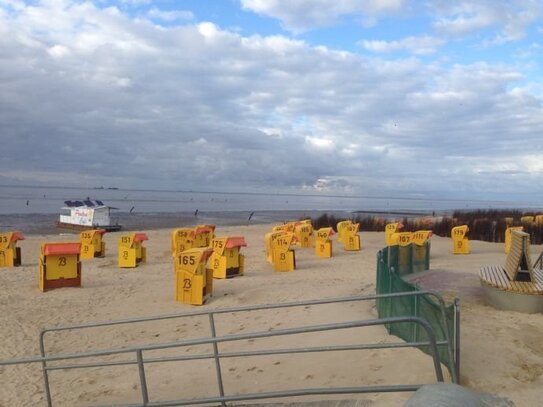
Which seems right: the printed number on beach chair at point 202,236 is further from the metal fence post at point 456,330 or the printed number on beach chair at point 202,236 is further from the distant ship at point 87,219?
the metal fence post at point 456,330

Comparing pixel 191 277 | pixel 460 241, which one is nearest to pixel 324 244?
pixel 460 241

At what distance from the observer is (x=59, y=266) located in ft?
41.0

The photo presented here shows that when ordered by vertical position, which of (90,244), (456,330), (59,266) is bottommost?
(59,266)

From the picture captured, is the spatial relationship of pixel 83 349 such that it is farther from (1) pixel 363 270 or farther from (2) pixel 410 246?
(1) pixel 363 270

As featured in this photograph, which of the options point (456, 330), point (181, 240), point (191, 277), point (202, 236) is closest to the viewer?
point (456, 330)

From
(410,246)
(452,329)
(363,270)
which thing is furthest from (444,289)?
(452,329)

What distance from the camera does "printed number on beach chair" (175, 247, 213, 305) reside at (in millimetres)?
10539

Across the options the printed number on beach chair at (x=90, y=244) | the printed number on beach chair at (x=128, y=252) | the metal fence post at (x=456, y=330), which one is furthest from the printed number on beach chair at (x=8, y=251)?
the metal fence post at (x=456, y=330)

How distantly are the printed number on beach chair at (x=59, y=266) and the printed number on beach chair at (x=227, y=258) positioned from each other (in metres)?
3.52

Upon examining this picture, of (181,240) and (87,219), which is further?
(87,219)

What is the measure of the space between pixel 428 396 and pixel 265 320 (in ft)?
19.6

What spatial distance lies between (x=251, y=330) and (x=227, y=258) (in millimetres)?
5688

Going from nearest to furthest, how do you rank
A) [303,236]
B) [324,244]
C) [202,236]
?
1. [324,244]
2. [202,236]
3. [303,236]

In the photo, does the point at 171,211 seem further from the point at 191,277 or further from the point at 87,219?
the point at 191,277
